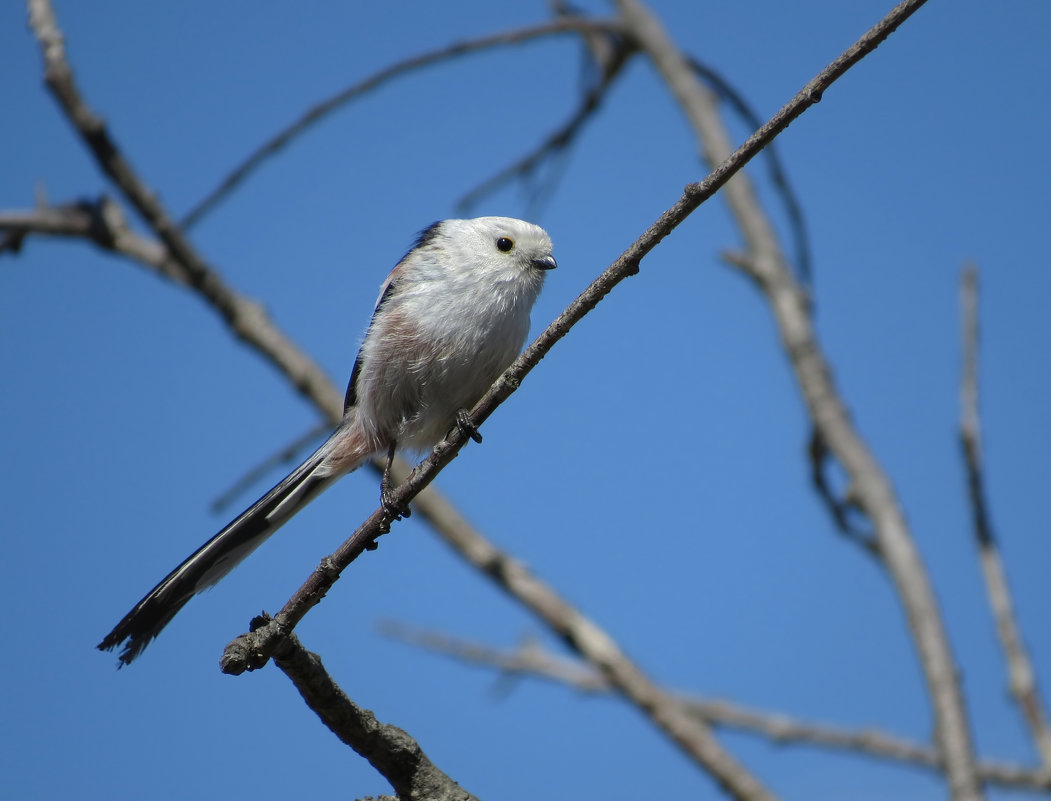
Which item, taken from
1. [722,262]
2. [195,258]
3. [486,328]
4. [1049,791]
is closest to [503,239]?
[486,328]

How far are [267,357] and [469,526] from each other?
4.66 ft

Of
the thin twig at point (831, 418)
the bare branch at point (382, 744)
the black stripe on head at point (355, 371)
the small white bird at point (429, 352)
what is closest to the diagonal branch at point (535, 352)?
the bare branch at point (382, 744)

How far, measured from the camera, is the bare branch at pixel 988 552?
3674mm

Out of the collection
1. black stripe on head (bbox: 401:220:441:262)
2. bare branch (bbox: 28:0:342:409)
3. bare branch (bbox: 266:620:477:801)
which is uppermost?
black stripe on head (bbox: 401:220:441:262)

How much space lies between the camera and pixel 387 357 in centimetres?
392

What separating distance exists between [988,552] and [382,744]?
262 centimetres

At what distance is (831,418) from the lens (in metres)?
4.41

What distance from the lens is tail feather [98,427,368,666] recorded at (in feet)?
9.62

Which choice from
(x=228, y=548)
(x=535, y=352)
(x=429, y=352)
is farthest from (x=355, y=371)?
(x=535, y=352)

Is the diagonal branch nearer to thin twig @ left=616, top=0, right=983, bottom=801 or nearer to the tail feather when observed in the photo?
the tail feather

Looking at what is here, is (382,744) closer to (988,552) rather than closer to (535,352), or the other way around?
(535,352)

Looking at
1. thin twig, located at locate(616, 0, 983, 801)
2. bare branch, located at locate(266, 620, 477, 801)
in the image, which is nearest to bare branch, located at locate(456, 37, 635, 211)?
thin twig, located at locate(616, 0, 983, 801)

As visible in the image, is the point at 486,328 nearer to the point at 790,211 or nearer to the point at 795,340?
the point at 795,340

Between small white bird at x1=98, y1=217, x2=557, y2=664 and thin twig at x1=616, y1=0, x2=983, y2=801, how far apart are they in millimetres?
1326
